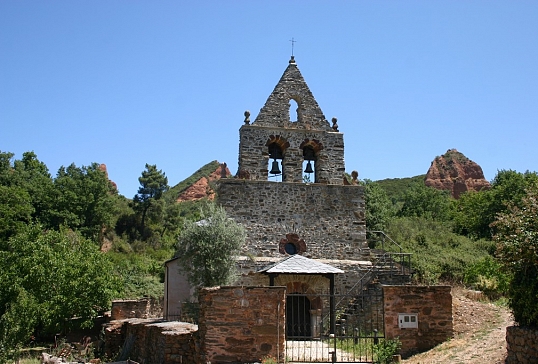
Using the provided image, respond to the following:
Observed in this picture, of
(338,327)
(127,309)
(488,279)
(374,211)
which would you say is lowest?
(338,327)

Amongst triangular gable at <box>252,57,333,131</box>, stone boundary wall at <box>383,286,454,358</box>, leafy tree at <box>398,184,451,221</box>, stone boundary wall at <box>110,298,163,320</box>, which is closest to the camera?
stone boundary wall at <box>383,286,454,358</box>

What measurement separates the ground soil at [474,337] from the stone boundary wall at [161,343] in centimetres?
543

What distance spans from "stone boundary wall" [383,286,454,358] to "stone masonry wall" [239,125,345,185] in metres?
9.38

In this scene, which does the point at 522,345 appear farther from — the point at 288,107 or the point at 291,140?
the point at 288,107

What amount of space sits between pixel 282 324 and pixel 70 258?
14525 millimetres

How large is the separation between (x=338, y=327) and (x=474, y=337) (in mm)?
6216

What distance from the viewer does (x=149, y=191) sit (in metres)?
57.9

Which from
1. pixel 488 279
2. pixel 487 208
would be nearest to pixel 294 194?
pixel 488 279

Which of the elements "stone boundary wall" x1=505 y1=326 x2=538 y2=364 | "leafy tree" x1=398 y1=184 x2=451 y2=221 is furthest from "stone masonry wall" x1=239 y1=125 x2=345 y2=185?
"leafy tree" x1=398 y1=184 x2=451 y2=221

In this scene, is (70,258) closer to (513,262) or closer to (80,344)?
(80,344)

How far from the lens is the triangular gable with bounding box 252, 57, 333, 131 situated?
22875 millimetres

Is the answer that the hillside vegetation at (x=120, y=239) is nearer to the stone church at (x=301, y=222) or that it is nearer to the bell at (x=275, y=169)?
the stone church at (x=301, y=222)

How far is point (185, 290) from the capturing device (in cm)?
2388

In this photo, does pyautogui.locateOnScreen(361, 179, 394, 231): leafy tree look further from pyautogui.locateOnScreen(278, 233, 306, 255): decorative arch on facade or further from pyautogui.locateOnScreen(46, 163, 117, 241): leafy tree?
pyautogui.locateOnScreen(46, 163, 117, 241): leafy tree
